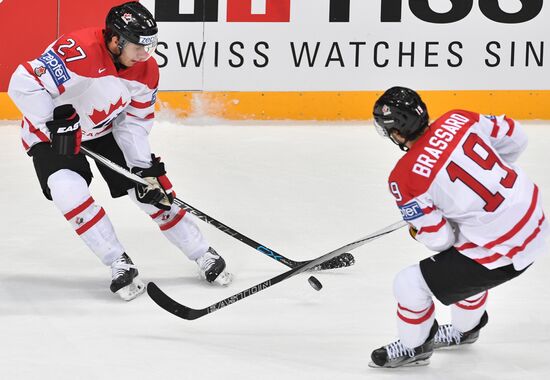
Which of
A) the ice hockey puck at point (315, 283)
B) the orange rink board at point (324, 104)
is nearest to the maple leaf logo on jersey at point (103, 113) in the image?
the ice hockey puck at point (315, 283)

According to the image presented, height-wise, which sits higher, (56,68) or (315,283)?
(56,68)

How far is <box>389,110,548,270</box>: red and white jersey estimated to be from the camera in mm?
2967

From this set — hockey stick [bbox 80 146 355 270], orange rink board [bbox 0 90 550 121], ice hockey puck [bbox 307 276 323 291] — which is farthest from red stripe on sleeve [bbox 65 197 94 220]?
orange rink board [bbox 0 90 550 121]

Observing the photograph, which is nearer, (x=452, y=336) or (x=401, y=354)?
(x=401, y=354)

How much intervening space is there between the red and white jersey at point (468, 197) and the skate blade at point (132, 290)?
1.19 metres

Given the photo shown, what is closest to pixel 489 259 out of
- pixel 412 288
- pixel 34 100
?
pixel 412 288

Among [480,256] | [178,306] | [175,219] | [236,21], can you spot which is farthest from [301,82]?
[480,256]

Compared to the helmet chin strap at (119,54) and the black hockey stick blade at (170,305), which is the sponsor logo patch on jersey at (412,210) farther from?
the helmet chin strap at (119,54)

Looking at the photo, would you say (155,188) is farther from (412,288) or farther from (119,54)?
(412,288)

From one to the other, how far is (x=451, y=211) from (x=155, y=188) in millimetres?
1303

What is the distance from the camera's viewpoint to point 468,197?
2965 mm

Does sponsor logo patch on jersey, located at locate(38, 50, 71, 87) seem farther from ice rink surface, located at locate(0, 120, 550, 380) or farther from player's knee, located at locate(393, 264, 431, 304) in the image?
player's knee, located at locate(393, 264, 431, 304)

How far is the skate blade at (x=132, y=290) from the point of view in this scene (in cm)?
384

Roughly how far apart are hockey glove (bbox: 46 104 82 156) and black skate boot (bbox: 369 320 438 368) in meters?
1.24
